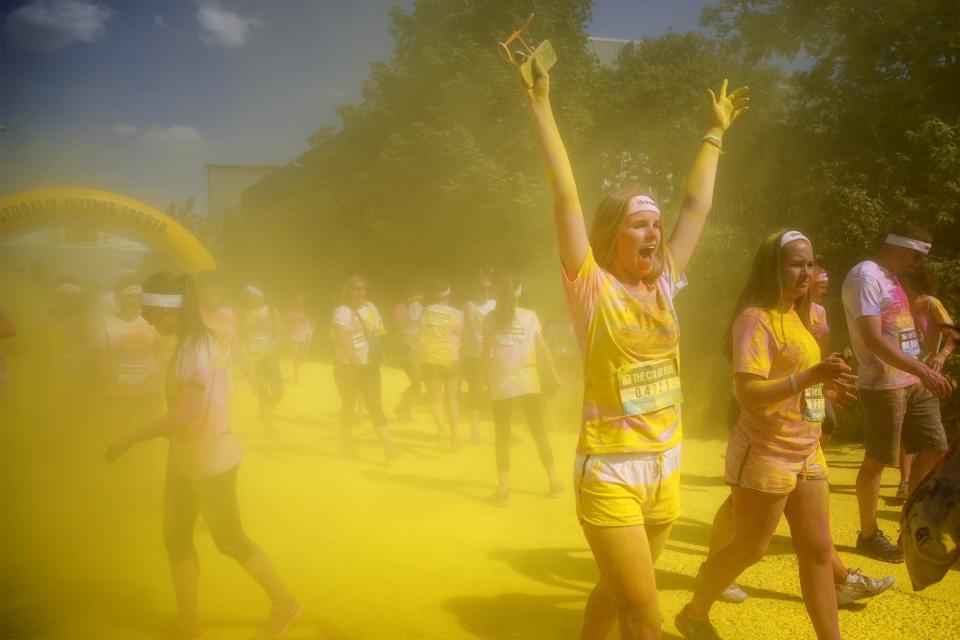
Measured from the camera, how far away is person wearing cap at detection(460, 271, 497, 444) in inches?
319

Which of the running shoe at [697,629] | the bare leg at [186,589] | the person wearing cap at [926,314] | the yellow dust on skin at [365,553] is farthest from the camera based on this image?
the person wearing cap at [926,314]

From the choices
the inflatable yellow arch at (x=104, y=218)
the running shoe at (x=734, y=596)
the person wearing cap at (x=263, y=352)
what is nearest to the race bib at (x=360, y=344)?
the inflatable yellow arch at (x=104, y=218)

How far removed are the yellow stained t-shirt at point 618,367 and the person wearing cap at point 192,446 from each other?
81.1 inches

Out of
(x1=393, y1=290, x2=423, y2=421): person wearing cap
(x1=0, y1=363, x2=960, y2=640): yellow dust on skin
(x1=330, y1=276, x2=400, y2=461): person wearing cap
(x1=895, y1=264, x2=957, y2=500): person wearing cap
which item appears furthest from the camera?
(x1=393, y1=290, x2=423, y2=421): person wearing cap

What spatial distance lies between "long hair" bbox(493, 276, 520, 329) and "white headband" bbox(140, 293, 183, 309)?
336 centimetres

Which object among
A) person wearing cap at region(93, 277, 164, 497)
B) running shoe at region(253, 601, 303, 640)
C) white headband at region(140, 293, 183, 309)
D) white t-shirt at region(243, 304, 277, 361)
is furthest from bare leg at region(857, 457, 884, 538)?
white t-shirt at region(243, 304, 277, 361)

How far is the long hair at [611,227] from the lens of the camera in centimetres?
240

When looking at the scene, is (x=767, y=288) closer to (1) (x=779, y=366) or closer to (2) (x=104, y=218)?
(1) (x=779, y=366)

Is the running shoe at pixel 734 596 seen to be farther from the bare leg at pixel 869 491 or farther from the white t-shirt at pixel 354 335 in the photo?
the white t-shirt at pixel 354 335

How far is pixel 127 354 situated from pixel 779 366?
4981 mm

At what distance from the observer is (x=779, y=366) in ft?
9.64

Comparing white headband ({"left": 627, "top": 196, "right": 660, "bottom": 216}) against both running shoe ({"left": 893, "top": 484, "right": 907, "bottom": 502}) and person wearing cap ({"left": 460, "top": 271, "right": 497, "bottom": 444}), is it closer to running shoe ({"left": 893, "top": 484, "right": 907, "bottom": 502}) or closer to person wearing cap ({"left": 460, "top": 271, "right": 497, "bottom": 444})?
running shoe ({"left": 893, "top": 484, "right": 907, "bottom": 502})

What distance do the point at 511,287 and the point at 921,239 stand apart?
10.7ft

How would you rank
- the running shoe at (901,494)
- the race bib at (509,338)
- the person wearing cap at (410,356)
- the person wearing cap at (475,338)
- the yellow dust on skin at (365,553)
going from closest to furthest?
the yellow dust on skin at (365,553) → the running shoe at (901,494) → the race bib at (509,338) → the person wearing cap at (475,338) → the person wearing cap at (410,356)
